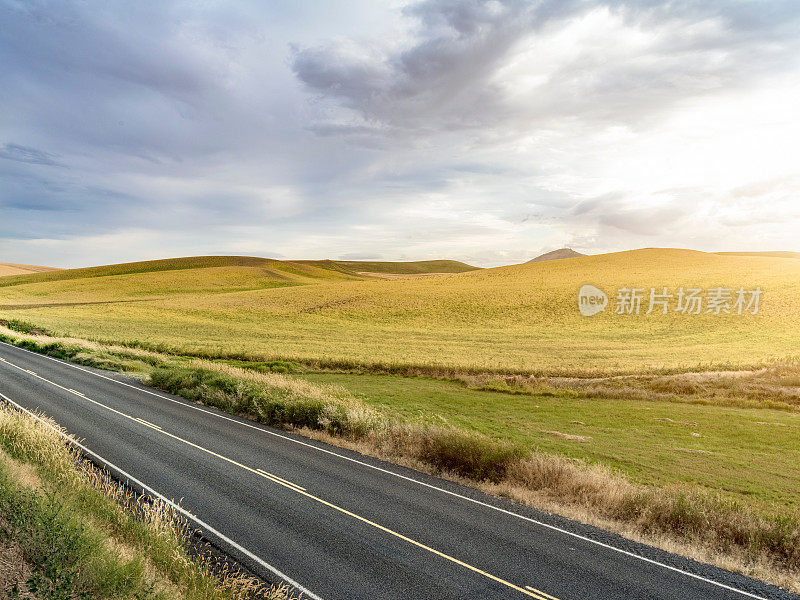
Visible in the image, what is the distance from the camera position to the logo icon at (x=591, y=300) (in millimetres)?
67812

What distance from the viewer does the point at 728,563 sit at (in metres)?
9.49

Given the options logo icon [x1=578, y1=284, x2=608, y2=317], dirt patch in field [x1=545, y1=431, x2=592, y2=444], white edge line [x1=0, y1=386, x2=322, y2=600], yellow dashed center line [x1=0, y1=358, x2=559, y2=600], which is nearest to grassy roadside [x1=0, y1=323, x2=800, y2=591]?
dirt patch in field [x1=545, y1=431, x2=592, y2=444]

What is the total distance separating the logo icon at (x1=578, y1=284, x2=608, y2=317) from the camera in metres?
67.8

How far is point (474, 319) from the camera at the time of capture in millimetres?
67562

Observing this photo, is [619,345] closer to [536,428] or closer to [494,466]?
[536,428]

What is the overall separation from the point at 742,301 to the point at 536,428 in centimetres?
5723

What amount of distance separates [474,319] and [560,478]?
2150 inches

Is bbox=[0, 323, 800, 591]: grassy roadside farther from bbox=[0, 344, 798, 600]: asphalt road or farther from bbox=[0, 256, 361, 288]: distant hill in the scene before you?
bbox=[0, 256, 361, 288]: distant hill

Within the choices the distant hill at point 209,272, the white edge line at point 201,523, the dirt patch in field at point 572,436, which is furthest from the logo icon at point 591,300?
the distant hill at point 209,272

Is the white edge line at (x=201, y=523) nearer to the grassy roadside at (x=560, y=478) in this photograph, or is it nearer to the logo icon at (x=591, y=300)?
the grassy roadside at (x=560, y=478)

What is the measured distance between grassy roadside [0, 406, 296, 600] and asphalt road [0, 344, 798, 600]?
3.85ft

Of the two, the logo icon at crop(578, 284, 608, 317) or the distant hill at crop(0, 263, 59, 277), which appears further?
the distant hill at crop(0, 263, 59, 277)

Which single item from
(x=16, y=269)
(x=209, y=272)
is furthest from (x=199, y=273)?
(x=16, y=269)

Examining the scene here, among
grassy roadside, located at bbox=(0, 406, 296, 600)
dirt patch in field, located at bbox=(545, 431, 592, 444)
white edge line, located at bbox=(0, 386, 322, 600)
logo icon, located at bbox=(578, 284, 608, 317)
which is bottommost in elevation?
dirt patch in field, located at bbox=(545, 431, 592, 444)
